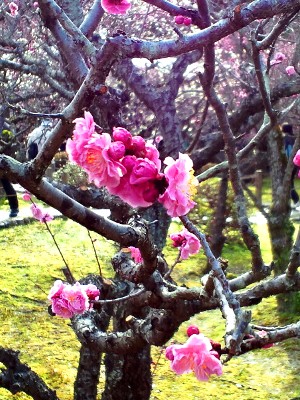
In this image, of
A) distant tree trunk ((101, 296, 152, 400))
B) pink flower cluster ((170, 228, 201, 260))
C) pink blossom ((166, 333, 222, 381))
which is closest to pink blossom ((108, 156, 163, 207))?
pink blossom ((166, 333, 222, 381))

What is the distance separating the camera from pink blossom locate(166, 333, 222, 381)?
1.96 m

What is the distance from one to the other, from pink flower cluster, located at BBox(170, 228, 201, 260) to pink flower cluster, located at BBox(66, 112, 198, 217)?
1450mm

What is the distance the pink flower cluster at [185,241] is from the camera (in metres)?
3.06

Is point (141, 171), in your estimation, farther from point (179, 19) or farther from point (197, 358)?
point (179, 19)

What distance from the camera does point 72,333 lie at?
638 cm

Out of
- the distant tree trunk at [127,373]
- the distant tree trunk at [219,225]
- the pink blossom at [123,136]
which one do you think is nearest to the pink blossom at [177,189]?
the pink blossom at [123,136]

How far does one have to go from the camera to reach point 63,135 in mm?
1698

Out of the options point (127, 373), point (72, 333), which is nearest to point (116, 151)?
point (127, 373)

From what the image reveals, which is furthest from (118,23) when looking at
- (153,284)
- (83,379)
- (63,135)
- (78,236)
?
(78,236)

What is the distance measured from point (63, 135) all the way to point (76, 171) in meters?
9.72

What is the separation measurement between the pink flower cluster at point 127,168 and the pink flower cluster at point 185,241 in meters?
1.45

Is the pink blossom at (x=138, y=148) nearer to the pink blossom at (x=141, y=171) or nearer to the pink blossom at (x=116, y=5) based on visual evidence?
the pink blossom at (x=141, y=171)

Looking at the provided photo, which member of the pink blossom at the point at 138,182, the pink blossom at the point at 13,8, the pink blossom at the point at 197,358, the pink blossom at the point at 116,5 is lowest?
the pink blossom at the point at 197,358

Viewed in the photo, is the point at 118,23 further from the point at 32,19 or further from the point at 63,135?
the point at 63,135
